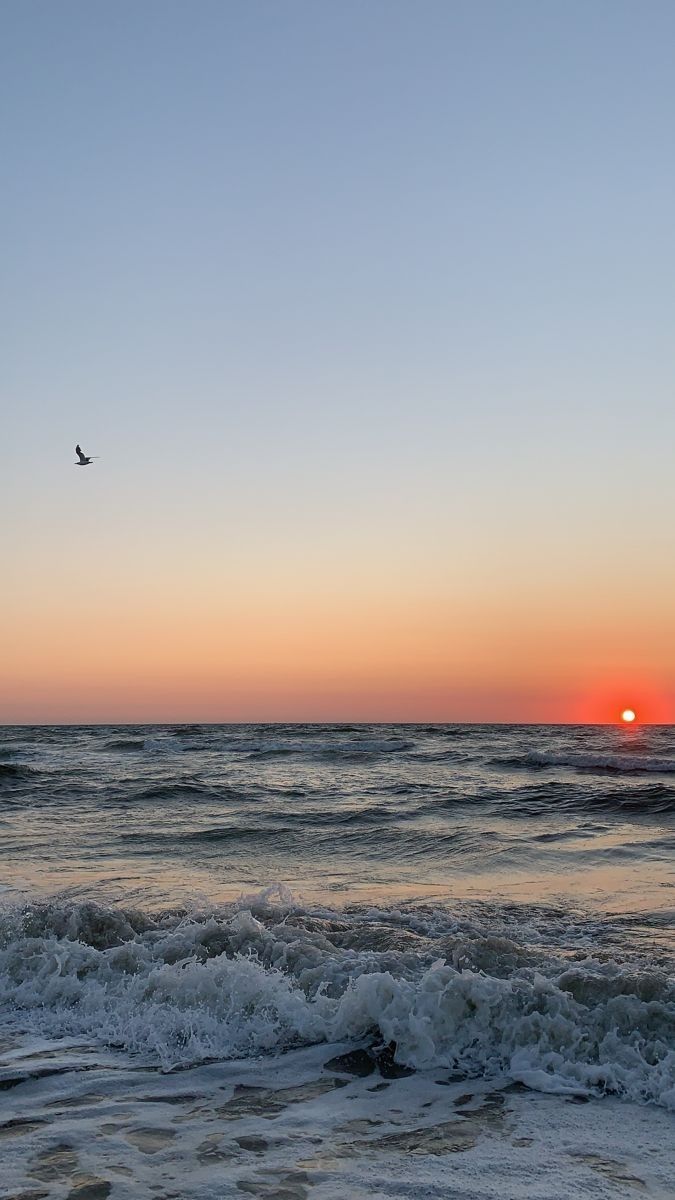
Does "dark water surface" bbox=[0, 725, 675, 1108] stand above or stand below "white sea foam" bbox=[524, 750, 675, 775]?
above

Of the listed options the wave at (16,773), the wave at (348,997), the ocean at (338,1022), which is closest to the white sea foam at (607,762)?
the ocean at (338,1022)

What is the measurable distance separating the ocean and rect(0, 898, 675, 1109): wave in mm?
19

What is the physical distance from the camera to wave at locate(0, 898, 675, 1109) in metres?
5.43

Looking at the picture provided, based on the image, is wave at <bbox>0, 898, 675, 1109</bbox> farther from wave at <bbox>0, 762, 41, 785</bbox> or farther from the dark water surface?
wave at <bbox>0, 762, 41, 785</bbox>

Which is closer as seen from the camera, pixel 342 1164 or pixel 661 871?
pixel 342 1164

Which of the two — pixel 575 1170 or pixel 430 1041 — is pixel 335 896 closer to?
pixel 430 1041

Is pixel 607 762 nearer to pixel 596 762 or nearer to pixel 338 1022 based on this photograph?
pixel 596 762

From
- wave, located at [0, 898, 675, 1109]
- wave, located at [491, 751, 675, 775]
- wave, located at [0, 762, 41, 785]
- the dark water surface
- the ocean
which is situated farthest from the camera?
wave, located at [491, 751, 675, 775]

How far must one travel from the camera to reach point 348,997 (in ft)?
19.9

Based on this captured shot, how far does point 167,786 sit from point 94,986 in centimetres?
1627

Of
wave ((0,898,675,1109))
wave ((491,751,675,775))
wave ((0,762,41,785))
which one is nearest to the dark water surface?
wave ((0,898,675,1109))

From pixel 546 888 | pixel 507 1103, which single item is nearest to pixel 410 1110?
pixel 507 1103

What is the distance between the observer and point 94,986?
6.72m

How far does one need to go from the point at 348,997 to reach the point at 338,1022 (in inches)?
7.6
